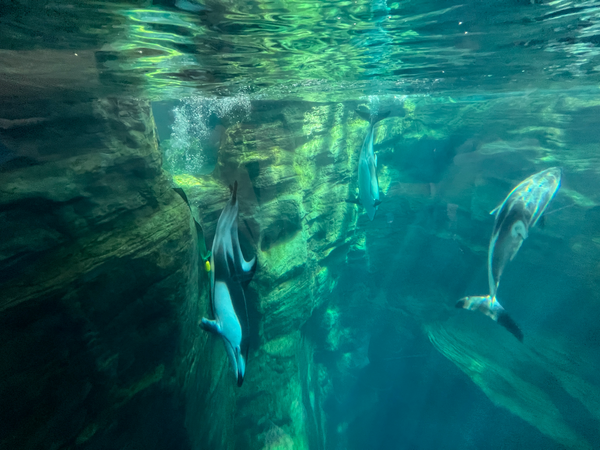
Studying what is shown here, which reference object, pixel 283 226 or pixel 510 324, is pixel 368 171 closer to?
pixel 510 324

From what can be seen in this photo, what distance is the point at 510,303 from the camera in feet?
49.1

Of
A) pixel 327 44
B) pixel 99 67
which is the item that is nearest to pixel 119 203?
pixel 99 67

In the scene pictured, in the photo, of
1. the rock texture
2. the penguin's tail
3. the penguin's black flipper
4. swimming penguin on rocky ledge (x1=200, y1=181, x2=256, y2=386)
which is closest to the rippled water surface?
the rock texture

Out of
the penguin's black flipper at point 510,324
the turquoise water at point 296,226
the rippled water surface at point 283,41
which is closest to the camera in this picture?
the turquoise water at point 296,226

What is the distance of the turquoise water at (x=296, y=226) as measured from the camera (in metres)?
4.18

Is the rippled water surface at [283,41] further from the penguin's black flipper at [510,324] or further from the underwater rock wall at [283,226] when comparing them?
the penguin's black flipper at [510,324]

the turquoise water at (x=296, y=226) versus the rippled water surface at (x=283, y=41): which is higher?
the rippled water surface at (x=283, y=41)

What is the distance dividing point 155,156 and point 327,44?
5.67 m

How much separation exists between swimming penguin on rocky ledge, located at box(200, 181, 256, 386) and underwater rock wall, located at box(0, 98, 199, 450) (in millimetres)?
2385

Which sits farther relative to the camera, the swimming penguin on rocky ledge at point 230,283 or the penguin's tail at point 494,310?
the penguin's tail at point 494,310

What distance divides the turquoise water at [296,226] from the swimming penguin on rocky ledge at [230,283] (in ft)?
0.08

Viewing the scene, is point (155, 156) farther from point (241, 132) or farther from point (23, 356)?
point (241, 132)

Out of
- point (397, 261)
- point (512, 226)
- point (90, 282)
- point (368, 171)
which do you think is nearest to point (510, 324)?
point (512, 226)

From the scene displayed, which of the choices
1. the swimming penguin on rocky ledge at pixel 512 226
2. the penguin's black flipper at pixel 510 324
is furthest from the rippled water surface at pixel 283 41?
the penguin's black flipper at pixel 510 324
